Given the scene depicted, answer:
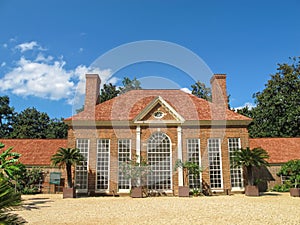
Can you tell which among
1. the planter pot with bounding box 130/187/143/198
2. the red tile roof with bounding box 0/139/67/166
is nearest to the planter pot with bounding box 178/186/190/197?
the planter pot with bounding box 130/187/143/198

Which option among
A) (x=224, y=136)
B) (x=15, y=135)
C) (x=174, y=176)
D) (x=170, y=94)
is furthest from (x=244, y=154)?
(x=15, y=135)

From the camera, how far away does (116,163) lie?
20234 mm

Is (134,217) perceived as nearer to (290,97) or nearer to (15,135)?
(290,97)

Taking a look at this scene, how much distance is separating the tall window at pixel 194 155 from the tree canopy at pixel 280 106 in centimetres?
1579

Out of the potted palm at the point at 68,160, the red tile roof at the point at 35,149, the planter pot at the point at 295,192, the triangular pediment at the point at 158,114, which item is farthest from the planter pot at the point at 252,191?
the red tile roof at the point at 35,149

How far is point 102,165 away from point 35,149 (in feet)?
23.0

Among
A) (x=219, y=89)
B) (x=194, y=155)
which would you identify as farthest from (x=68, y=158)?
(x=219, y=89)

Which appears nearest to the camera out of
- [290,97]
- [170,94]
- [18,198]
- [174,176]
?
[18,198]

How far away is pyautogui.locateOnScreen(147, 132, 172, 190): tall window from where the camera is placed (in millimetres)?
19938

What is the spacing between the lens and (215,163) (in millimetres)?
20578

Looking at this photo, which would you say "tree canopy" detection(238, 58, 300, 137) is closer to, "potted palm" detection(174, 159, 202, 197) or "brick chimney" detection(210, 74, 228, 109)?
"brick chimney" detection(210, 74, 228, 109)

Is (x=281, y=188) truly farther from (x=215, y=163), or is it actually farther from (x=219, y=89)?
(x=219, y=89)

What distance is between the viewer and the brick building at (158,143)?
65.8 ft

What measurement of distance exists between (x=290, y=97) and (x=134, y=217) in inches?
1080
